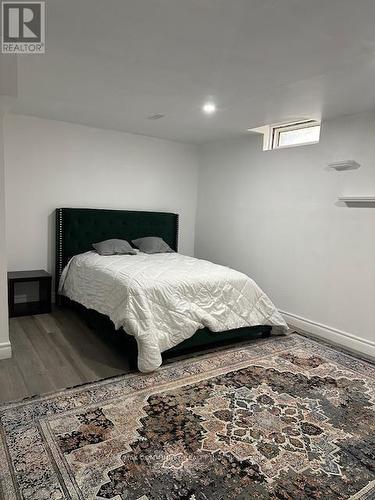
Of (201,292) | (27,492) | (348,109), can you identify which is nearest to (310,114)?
(348,109)

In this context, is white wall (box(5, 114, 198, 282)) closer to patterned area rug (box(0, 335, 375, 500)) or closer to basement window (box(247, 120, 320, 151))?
basement window (box(247, 120, 320, 151))

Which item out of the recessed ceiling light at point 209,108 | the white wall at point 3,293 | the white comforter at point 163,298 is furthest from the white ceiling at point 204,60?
the white comforter at point 163,298

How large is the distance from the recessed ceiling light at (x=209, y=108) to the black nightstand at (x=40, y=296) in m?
2.58

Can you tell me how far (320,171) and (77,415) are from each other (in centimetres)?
334

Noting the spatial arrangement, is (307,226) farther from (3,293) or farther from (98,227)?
(3,293)

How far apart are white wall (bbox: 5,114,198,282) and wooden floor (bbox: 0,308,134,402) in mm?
1072

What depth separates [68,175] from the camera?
4504 millimetres

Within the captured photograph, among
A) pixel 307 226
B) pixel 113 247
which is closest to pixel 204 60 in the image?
pixel 307 226

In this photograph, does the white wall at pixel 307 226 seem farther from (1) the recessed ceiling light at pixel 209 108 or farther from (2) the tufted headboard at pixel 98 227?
(1) the recessed ceiling light at pixel 209 108

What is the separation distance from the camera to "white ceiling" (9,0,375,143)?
5.73ft

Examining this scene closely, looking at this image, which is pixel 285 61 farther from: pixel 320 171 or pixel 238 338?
pixel 238 338

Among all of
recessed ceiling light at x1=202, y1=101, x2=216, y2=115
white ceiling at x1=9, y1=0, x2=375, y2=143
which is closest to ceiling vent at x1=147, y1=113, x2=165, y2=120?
white ceiling at x1=9, y1=0, x2=375, y2=143

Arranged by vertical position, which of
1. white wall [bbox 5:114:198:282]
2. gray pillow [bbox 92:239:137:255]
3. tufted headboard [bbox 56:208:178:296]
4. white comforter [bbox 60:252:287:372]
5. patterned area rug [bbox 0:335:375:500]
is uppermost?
white wall [bbox 5:114:198:282]

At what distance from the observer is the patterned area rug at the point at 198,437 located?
1.71m
